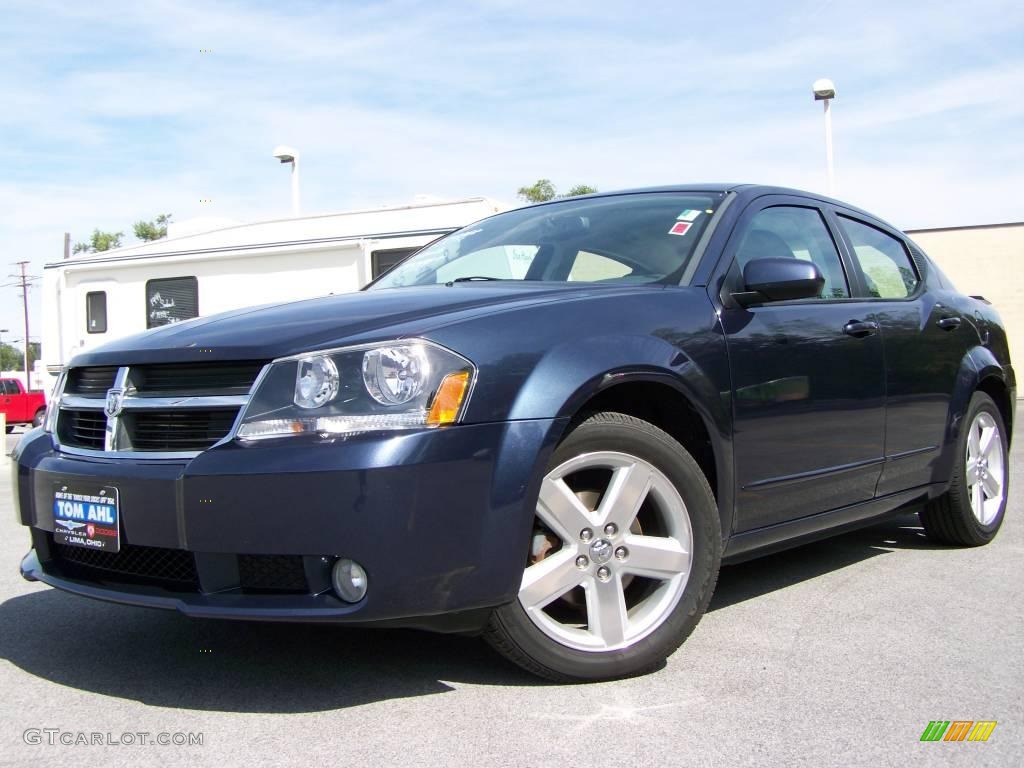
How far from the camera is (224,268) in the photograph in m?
12.3

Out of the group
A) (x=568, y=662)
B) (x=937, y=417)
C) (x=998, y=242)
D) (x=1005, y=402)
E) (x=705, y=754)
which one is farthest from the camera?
(x=998, y=242)

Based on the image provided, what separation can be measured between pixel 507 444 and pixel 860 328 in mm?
1979

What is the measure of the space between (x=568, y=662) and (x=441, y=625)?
1.36 feet

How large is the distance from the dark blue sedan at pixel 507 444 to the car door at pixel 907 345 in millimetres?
145

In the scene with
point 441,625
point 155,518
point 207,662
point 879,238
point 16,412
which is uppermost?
point 879,238

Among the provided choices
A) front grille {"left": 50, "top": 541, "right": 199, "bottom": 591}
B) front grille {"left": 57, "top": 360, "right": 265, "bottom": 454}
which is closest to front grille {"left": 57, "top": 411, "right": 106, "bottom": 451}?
front grille {"left": 57, "top": 360, "right": 265, "bottom": 454}

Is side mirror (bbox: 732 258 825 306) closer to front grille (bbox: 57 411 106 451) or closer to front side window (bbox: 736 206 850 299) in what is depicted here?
front side window (bbox: 736 206 850 299)

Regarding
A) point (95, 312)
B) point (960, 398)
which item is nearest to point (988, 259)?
point (95, 312)

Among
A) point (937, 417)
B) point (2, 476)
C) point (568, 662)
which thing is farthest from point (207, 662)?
point (2, 476)

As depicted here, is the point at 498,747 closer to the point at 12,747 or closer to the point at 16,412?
the point at 12,747

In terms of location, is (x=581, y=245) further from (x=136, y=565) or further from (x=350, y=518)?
(x=136, y=565)

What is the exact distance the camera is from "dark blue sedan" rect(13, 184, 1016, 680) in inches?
107

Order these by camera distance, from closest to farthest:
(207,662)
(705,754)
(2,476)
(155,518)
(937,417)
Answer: (705,754)
(155,518)
(207,662)
(937,417)
(2,476)

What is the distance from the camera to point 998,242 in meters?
24.6
